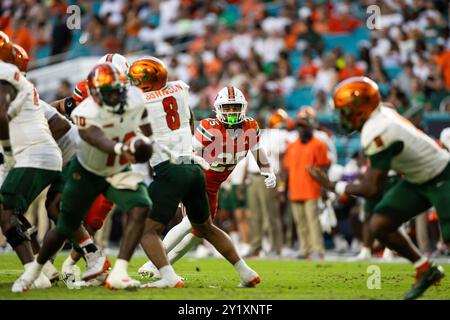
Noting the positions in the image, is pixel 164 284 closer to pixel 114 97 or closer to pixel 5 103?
pixel 114 97

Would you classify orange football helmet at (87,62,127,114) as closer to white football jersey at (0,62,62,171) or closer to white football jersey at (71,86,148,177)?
white football jersey at (71,86,148,177)

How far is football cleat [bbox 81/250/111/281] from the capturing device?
8250 millimetres

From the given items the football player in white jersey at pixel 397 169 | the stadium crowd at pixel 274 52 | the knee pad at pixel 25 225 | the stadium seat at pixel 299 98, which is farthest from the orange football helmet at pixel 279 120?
the football player in white jersey at pixel 397 169

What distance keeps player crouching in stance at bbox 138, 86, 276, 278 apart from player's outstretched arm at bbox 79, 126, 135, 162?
7.62ft

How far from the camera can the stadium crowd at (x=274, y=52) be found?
1569cm

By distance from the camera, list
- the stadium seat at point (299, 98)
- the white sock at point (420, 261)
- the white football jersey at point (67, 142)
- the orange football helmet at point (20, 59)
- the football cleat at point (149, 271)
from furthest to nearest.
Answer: the stadium seat at point (299, 98)
the football cleat at point (149, 271)
the white football jersey at point (67, 142)
the orange football helmet at point (20, 59)
the white sock at point (420, 261)

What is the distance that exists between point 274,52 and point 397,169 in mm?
12544

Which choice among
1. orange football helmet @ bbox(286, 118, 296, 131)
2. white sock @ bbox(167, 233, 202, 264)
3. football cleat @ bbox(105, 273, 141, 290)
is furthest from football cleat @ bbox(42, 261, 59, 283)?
orange football helmet @ bbox(286, 118, 296, 131)

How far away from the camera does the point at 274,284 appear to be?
9117mm

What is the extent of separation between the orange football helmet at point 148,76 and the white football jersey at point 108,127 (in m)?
0.99

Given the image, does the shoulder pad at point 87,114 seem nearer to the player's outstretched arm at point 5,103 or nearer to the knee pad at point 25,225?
the player's outstretched arm at point 5,103

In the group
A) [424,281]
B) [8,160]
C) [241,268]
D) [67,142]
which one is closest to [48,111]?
[67,142]

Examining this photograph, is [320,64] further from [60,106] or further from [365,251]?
[60,106]
